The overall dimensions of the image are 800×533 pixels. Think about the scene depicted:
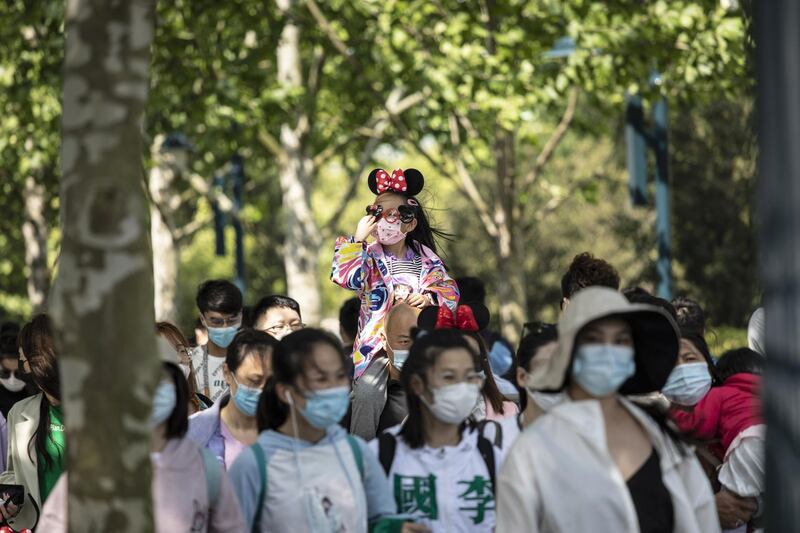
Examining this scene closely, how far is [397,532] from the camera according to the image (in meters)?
5.55

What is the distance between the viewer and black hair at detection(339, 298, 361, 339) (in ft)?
33.3

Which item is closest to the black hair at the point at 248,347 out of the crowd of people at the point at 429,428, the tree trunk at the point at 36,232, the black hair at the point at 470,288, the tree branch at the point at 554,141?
the crowd of people at the point at 429,428

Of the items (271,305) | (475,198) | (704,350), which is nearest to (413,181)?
(271,305)

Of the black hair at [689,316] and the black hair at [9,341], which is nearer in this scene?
the black hair at [689,316]

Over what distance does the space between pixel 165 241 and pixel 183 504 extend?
18.9m

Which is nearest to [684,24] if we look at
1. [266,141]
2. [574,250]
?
[266,141]

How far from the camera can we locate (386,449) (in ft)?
19.3

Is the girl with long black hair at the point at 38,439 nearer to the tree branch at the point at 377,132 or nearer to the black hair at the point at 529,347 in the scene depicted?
the black hair at the point at 529,347

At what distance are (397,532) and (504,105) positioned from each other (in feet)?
36.5

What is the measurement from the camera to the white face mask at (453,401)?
18.9 feet

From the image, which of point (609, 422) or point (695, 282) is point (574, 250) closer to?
point (695, 282)

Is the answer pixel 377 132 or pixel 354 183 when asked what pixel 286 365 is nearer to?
pixel 377 132

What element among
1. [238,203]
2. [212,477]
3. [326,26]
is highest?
[326,26]

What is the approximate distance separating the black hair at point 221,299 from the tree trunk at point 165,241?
13.8m
